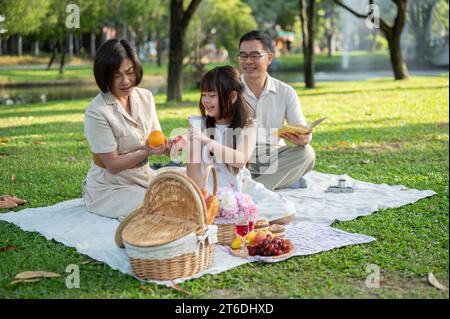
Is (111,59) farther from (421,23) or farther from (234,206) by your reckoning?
(421,23)

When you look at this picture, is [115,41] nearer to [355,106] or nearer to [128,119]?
[128,119]

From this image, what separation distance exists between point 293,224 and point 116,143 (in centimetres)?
158

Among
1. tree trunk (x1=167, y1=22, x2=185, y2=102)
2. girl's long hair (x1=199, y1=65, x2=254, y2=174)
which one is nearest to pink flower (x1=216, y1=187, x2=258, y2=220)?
girl's long hair (x1=199, y1=65, x2=254, y2=174)

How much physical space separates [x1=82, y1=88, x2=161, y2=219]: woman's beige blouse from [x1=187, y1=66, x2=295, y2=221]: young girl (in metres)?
0.58

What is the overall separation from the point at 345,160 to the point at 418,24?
1056 inches

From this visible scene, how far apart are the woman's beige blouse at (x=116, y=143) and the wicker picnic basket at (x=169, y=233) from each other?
86 cm

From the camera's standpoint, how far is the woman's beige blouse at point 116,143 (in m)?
5.24

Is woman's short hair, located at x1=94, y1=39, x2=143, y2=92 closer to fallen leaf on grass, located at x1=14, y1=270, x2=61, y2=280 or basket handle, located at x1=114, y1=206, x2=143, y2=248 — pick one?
basket handle, located at x1=114, y1=206, x2=143, y2=248

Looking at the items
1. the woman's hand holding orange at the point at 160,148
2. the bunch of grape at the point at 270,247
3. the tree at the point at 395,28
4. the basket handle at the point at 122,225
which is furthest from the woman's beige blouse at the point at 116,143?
the tree at the point at 395,28

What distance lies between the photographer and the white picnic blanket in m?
4.56

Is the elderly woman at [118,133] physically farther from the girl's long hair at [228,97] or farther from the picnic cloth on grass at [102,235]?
the girl's long hair at [228,97]

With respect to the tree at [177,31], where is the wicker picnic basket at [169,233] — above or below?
below

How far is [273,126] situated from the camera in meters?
6.48

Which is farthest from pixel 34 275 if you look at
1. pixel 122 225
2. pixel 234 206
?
pixel 234 206
